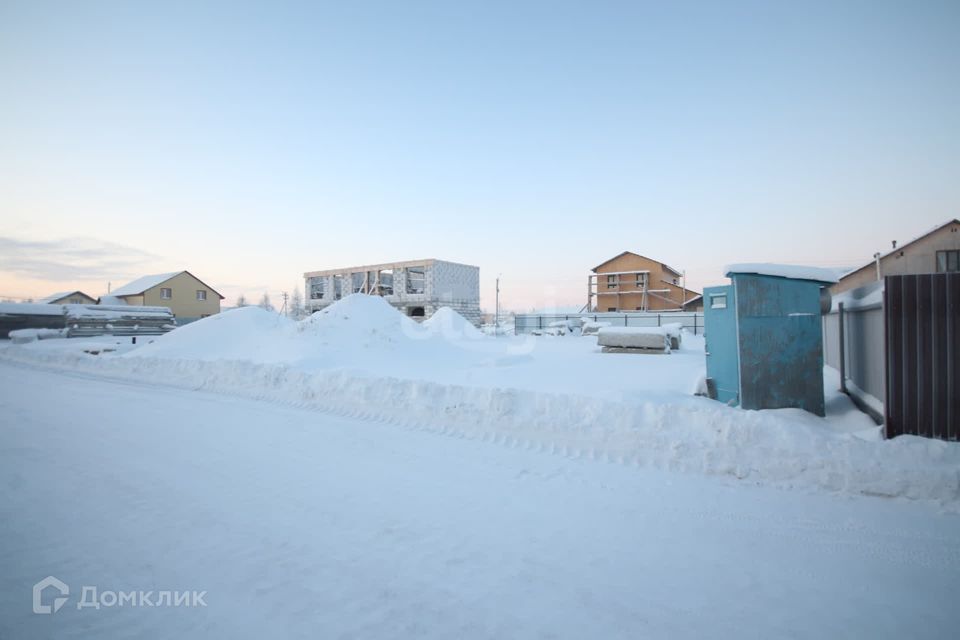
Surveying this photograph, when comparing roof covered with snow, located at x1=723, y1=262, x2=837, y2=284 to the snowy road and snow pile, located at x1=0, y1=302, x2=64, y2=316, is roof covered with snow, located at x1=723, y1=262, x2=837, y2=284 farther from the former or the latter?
snow pile, located at x1=0, y1=302, x2=64, y2=316

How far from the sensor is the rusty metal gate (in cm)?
459

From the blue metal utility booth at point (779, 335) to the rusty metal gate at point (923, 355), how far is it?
1189mm

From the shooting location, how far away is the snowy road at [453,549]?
2379 millimetres

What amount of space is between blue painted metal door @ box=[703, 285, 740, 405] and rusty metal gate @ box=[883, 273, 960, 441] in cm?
178

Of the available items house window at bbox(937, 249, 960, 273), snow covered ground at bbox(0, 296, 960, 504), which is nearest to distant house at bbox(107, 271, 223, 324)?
snow covered ground at bbox(0, 296, 960, 504)

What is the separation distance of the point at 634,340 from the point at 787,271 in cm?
1002

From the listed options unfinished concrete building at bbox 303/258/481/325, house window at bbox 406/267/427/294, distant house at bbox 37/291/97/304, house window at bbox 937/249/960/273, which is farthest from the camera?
distant house at bbox 37/291/97/304

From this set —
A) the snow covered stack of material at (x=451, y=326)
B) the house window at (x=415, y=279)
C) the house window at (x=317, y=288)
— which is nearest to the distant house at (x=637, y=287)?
the house window at (x=415, y=279)

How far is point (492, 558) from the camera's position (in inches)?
117

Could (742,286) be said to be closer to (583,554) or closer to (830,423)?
(830,423)

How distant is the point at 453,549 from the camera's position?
309cm

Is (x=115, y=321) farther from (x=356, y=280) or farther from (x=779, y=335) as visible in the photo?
(x=779, y=335)

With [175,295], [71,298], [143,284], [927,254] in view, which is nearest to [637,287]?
[927,254]

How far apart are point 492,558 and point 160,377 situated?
41.8 ft
